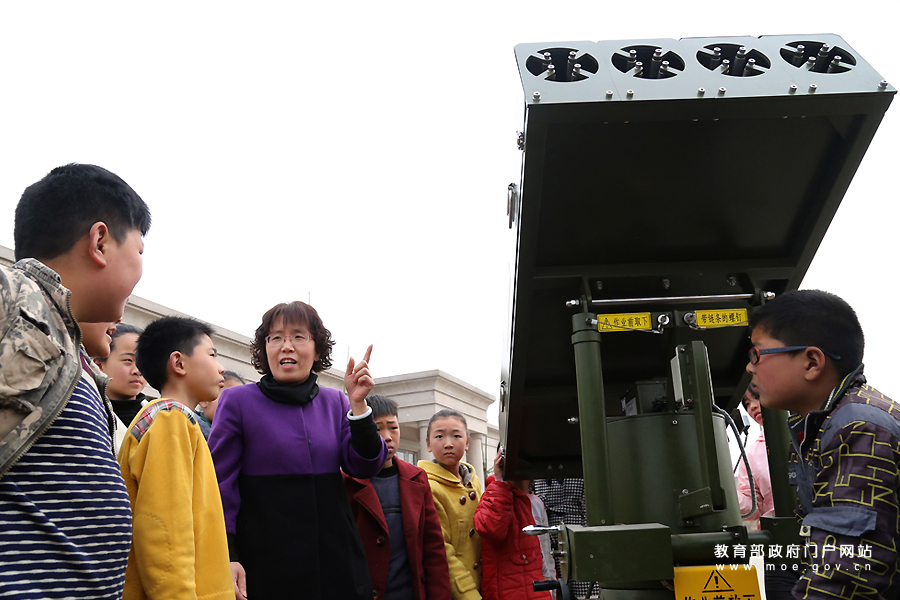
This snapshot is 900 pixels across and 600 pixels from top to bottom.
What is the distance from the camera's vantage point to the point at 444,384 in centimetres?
2159

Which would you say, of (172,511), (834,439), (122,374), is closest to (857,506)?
(834,439)

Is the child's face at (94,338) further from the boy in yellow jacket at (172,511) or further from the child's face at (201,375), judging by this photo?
the child's face at (201,375)

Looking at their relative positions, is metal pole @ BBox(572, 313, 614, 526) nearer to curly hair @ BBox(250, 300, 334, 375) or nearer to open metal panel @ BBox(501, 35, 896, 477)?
open metal panel @ BBox(501, 35, 896, 477)

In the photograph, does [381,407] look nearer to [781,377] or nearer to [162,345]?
[162,345]

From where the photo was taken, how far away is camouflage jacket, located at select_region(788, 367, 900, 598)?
176cm

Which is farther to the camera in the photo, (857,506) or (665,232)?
(665,232)

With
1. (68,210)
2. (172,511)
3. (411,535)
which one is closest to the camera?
(68,210)

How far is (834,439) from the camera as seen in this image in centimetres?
198

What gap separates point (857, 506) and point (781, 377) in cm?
62

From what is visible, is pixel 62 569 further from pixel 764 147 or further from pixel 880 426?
pixel 764 147

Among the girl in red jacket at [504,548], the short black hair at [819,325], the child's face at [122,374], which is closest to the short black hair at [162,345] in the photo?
the child's face at [122,374]

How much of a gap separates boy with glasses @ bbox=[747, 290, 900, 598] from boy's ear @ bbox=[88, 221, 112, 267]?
208 centimetres

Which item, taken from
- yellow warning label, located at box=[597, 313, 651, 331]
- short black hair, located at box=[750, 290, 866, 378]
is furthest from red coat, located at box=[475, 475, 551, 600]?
short black hair, located at box=[750, 290, 866, 378]

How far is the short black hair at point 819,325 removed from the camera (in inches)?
91.1
